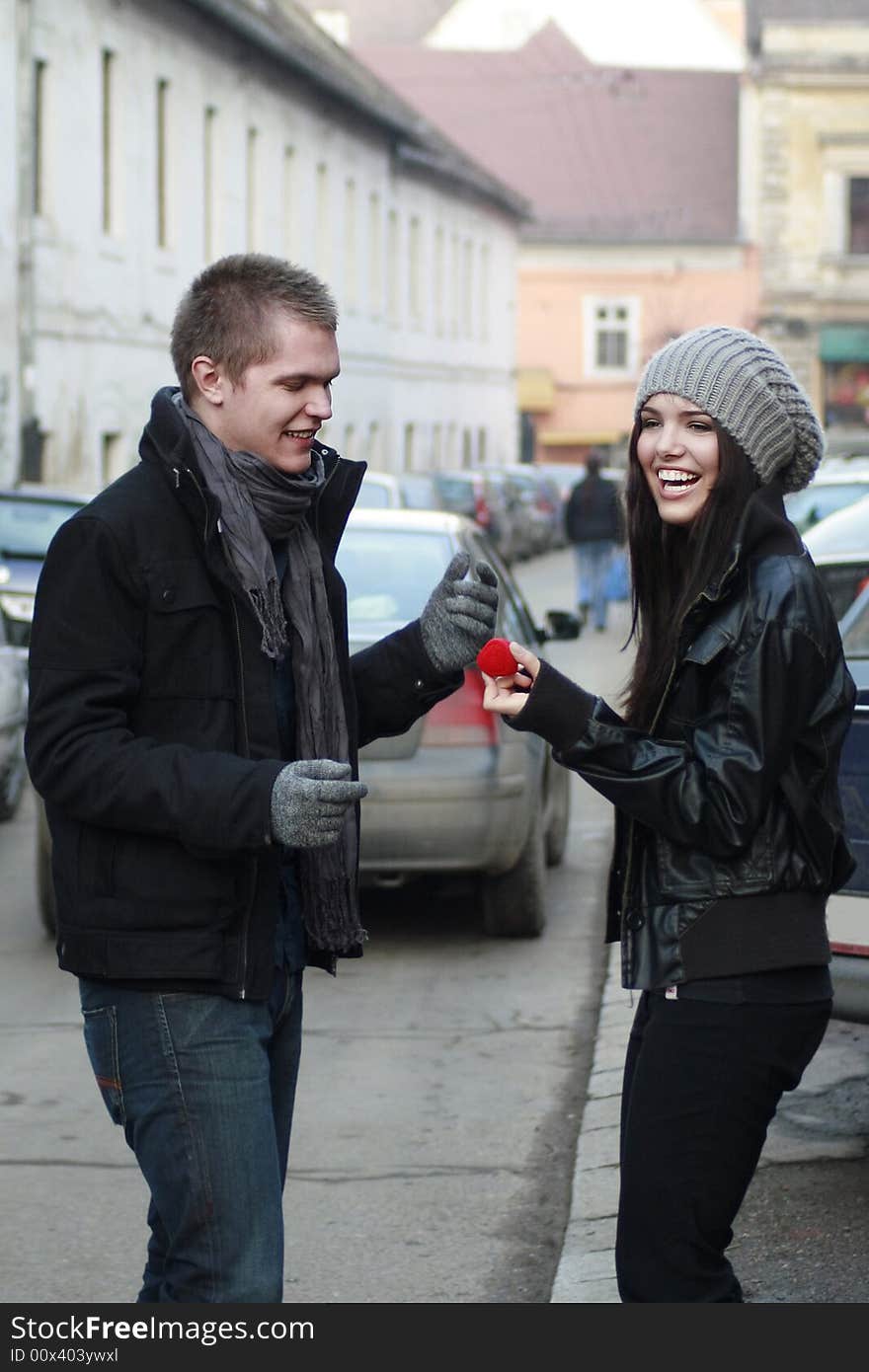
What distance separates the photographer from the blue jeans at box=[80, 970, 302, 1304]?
3234mm

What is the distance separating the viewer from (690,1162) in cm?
339

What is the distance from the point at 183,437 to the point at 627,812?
84 centimetres

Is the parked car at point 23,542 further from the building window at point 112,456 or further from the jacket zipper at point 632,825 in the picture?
the jacket zipper at point 632,825

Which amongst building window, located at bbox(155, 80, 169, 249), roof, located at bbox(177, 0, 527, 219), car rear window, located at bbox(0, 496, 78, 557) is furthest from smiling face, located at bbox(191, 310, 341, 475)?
building window, located at bbox(155, 80, 169, 249)

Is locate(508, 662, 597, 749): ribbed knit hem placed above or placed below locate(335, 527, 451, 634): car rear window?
above

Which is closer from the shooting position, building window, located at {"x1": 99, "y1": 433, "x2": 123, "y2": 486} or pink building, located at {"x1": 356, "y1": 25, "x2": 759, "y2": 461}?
building window, located at {"x1": 99, "y1": 433, "x2": 123, "y2": 486}

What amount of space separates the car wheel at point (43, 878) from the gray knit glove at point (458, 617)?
5.08 metres

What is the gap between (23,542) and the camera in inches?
618

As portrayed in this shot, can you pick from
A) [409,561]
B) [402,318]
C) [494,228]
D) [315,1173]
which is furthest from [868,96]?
[315,1173]

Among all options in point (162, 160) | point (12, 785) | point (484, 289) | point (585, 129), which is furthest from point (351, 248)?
point (585, 129)

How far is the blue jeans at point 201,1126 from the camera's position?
3234mm

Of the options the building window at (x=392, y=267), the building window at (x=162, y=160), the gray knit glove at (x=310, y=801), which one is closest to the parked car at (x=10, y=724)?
the gray knit glove at (x=310, y=801)

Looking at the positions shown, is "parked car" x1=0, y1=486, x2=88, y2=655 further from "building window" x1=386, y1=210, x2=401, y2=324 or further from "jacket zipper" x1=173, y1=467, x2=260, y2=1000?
"building window" x1=386, y1=210, x2=401, y2=324

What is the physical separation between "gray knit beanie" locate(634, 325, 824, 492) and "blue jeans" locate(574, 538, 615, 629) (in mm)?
21080
